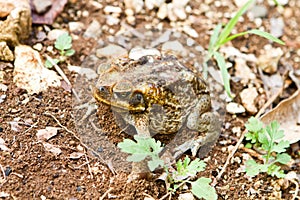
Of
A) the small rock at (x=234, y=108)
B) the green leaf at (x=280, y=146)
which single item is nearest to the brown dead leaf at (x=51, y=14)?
the small rock at (x=234, y=108)

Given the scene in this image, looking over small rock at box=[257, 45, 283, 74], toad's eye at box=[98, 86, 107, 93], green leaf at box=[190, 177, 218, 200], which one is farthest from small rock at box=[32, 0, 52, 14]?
green leaf at box=[190, 177, 218, 200]

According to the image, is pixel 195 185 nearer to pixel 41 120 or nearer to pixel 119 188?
pixel 119 188

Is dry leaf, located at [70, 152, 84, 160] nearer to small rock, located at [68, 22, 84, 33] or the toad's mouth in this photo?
the toad's mouth

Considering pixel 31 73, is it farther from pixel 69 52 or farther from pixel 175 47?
pixel 175 47

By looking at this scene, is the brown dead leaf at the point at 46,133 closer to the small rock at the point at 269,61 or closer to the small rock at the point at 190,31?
the small rock at the point at 190,31

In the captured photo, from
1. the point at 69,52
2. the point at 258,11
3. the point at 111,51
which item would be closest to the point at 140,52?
the point at 111,51

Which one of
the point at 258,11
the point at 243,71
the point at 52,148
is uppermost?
the point at 258,11
